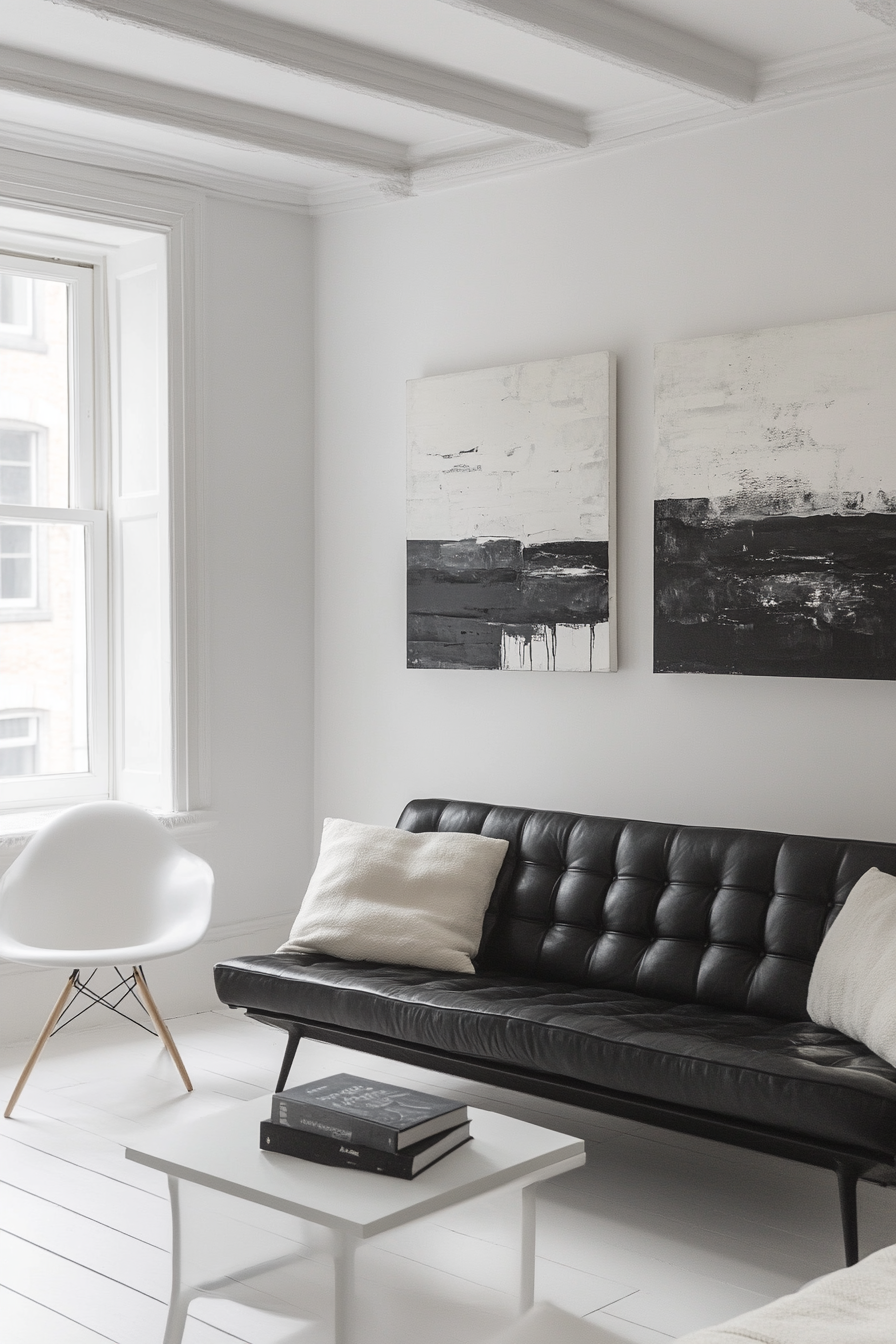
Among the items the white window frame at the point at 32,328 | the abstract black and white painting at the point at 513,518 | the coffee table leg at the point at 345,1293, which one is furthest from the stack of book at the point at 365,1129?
the white window frame at the point at 32,328

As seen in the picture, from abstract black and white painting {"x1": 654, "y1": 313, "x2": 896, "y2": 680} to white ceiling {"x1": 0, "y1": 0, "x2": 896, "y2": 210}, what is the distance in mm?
715

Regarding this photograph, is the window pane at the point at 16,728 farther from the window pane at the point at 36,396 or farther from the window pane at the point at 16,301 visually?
the window pane at the point at 16,301

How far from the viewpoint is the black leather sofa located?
2816 millimetres

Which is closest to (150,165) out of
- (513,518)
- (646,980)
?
(513,518)

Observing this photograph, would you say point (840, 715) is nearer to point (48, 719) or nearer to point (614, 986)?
point (614, 986)

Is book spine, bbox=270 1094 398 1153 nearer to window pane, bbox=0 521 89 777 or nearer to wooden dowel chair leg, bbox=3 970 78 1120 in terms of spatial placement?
wooden dowel chair leg, bbox=3 970 78 1120

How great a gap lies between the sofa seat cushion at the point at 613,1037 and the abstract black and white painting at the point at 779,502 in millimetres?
1040

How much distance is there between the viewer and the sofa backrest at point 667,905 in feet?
11.4

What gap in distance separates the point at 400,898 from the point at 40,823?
1402 millimetres

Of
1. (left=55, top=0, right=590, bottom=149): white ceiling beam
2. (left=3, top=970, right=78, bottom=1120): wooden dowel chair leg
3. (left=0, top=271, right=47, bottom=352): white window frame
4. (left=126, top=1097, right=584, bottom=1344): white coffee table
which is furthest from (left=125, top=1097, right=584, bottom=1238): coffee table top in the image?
(left=0, top=271, right=47, bottom=352): white window frame

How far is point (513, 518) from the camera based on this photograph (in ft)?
14.9

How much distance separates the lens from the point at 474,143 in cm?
452

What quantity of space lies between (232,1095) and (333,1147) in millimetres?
1627

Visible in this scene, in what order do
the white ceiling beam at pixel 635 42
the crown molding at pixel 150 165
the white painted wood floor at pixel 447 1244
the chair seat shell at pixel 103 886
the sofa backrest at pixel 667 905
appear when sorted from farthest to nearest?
the crown molding at pixel 150 165, the chair seat shell at pixel 103 886, the sofa backrest at pixel 667 905, the white ceiling beam at pixel 635 42, the white painted wood floor at pixel 447 1244
